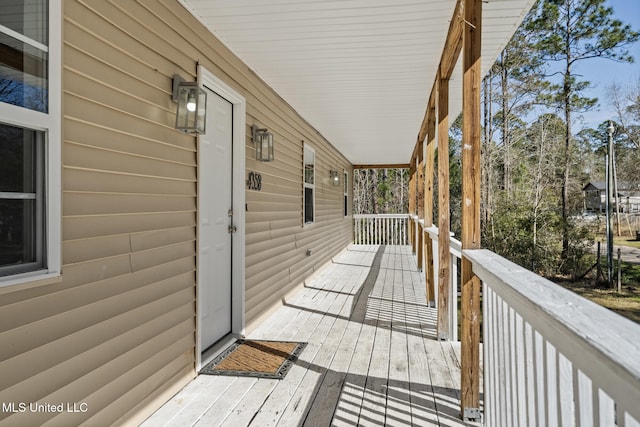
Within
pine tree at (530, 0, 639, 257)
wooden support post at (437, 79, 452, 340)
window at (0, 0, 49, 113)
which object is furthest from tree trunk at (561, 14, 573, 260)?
window at (0, 0, 49, 113)

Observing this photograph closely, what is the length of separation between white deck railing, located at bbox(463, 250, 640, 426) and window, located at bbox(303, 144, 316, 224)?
15.3ft

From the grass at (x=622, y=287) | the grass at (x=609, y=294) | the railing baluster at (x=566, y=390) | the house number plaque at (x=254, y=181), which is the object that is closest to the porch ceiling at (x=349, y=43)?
the house number plaque at (x=254, y=181)

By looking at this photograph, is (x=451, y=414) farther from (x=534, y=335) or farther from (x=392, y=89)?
(x=392, y=89)

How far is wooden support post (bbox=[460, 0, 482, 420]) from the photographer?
2197mm

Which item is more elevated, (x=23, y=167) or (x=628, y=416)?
(x=23, y=167)

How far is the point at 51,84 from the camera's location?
63.1 inches

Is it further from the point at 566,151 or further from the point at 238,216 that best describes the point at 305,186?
the point at 566,151

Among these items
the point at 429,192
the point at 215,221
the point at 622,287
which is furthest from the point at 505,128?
the point at 215,221

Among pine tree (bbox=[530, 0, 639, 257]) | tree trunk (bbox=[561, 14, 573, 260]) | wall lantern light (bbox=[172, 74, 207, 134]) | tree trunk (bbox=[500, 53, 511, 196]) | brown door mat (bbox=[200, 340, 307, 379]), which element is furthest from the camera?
tree trunk (bbox=[500, 53, 511, 196])

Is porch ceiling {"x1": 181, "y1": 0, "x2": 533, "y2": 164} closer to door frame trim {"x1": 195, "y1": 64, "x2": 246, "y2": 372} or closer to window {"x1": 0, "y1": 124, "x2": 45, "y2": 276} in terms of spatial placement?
door frame trim {"x1": 195, "y1": 64, "x2": 246, "y2": 372}

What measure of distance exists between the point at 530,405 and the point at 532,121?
15.4 meters

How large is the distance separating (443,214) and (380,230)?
9193 millimetres

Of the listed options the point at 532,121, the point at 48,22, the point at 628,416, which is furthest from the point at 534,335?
the point at 532,121

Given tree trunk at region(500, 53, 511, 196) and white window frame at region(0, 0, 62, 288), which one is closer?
white window frame at region(0, 0, 62, 288)
